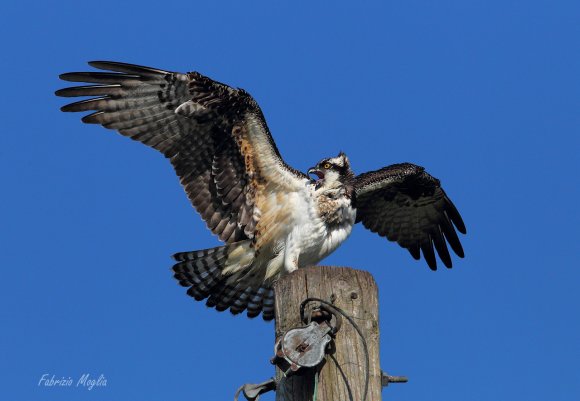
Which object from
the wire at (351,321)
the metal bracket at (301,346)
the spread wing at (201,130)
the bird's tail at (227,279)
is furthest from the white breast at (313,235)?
the metal bracket at (301,346)

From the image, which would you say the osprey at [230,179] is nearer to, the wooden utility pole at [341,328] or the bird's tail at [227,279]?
the bird's tail at [227,279]

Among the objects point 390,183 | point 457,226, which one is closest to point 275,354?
point 390,183

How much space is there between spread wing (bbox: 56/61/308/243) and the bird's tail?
0.65 feet

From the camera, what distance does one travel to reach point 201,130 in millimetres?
8961

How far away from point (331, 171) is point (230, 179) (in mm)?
1081

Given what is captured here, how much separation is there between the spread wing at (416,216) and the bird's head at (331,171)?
1.33 meters

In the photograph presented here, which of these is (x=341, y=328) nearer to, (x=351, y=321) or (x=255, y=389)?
(x=351, y=321)

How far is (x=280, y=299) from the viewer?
5039mm

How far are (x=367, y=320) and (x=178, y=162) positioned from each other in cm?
468

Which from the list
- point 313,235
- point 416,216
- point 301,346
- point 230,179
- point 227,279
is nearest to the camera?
point 301,346

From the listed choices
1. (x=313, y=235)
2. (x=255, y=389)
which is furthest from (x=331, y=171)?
(x=255, y=389)

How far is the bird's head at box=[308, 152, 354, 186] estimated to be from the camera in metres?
8.73

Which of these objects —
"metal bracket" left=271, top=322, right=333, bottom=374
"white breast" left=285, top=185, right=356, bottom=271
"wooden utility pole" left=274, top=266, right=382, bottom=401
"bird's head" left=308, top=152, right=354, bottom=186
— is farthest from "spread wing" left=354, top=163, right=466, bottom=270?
"metal bracket" left=271, top=322, right=333, bottom=374

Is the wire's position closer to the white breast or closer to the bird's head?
the white breast
